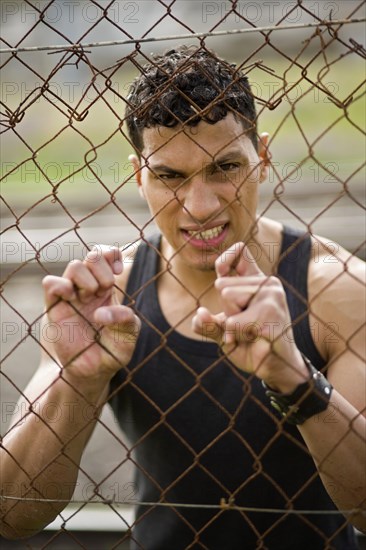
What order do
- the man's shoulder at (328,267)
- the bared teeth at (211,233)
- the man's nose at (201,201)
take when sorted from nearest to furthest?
the man's nose at (201,201)
the bared teeth at (211,233)
the man's shoulder at (328,267)

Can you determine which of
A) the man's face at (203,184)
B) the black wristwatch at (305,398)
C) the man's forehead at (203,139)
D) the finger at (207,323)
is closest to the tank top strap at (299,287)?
the man's face at (203,184)

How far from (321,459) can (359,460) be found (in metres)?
0.08

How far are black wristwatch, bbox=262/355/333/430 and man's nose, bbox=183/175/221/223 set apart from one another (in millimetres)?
383

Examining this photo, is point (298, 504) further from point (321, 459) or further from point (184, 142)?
point (184, 142)

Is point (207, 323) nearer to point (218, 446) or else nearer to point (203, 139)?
point (203, 139)

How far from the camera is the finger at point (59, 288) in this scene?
1.24 meters

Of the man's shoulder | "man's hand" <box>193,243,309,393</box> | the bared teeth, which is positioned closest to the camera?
"man's hand" <box>193,243,309,393</box>

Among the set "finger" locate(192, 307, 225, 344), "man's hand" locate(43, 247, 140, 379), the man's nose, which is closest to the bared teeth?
the man's nose

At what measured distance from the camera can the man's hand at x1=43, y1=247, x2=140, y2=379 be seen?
1241mm

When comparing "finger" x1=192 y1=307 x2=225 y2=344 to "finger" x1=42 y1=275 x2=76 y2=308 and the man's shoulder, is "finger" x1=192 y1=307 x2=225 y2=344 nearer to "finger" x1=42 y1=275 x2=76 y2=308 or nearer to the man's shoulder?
"finger" x1=42 y1=275 x2=76 y2=308

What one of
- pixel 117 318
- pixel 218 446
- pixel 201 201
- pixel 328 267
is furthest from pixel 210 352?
pixel 117 318

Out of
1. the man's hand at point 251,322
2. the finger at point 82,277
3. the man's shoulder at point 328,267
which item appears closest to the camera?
the man's hand at point 251,322

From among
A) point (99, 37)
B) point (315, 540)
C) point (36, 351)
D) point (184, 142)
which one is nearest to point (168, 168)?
point (184, 142)

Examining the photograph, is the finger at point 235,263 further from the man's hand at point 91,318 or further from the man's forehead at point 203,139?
the man's forehead at point 203,139
